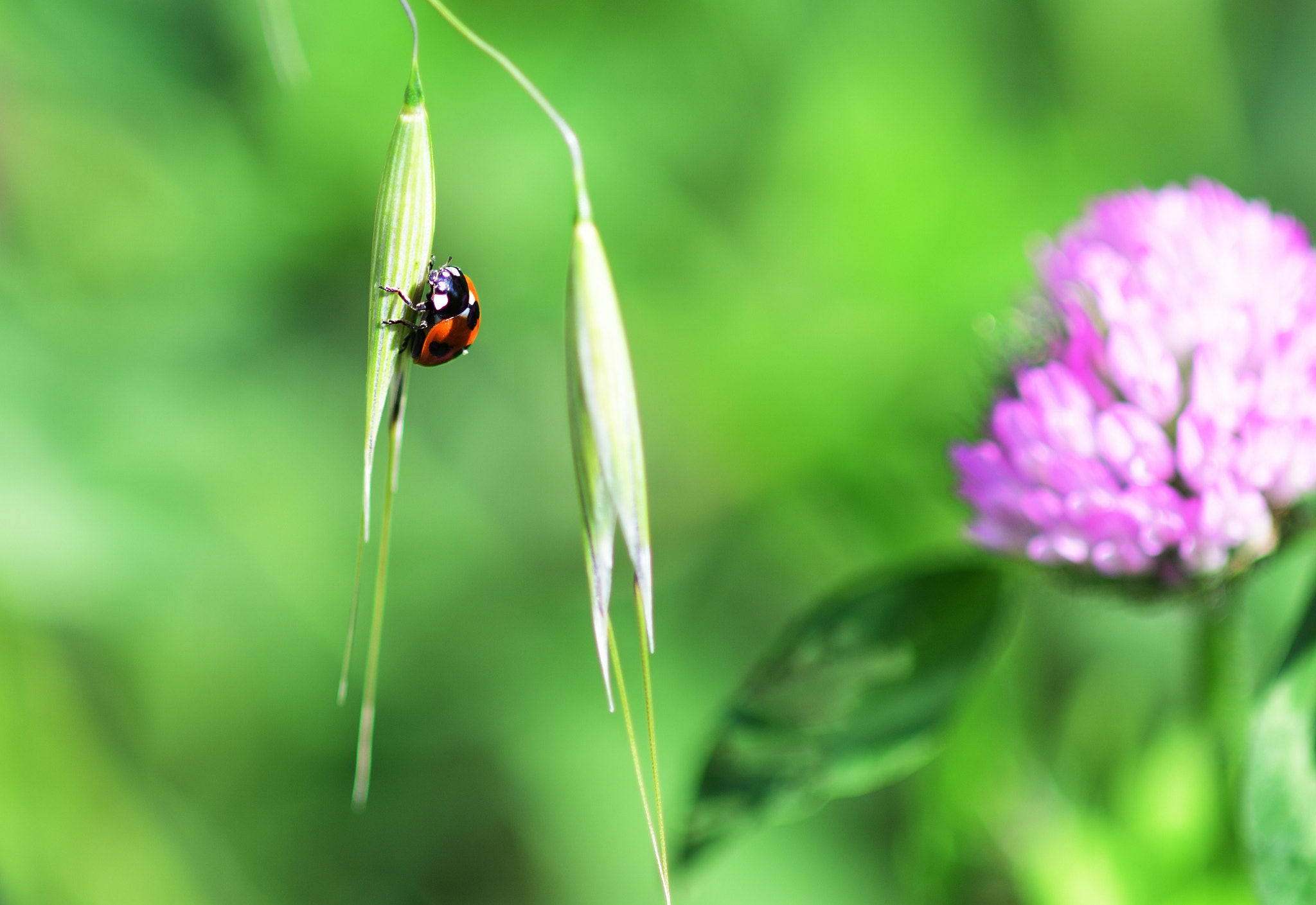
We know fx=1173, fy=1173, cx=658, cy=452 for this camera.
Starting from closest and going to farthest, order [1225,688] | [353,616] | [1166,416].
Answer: [353,616] < [1166,416] < [1225,688]

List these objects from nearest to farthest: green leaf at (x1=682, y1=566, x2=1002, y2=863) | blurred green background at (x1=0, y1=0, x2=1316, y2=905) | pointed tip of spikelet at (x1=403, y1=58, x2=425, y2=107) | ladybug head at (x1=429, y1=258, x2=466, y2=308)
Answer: pointed tip of spikelet at (x1=403, y1=58, x2=425, y2=107)
ladybug head at (x1=429, y1=258, x2=466, y2=308)
green leaf at (x1=682, y1=566, x2=1002, y2=863)
blurred green background at (x1=0, y1=0, x2=1316, y2=905)

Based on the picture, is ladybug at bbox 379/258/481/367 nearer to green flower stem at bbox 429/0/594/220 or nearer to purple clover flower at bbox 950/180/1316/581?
green flower stem at bbox 429/0/594/220

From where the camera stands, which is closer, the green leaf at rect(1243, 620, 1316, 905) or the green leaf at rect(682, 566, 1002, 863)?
the green leaf at rect(1243, 620, 1316, 905)

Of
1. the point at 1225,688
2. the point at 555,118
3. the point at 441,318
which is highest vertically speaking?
the point at 555,118

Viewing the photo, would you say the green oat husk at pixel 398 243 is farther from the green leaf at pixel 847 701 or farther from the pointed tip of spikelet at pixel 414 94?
the green leaf at pixel 847 701

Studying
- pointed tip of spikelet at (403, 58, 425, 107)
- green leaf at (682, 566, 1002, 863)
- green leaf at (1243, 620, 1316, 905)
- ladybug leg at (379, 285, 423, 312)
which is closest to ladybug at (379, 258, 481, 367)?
ladybug leg at (379, 285, 423, 312)

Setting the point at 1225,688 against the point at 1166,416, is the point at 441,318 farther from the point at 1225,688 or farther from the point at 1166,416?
the point at 1225,688

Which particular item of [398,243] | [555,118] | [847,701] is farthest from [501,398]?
[555,118]

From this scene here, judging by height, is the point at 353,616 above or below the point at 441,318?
below
